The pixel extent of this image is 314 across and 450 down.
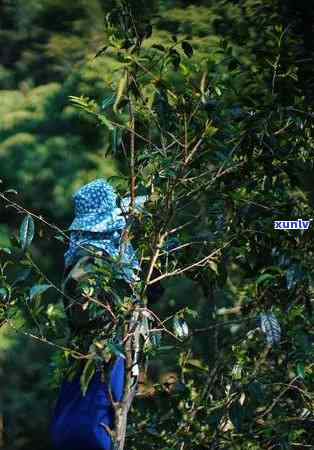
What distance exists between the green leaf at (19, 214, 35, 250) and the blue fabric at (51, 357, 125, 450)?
581 millimetres

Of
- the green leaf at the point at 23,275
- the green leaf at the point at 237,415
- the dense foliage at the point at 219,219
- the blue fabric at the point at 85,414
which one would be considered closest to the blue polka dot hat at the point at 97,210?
the dense foliage at the point at 219,219

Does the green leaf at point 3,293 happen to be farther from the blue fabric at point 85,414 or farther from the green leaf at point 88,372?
the blue fabric at point 85,414

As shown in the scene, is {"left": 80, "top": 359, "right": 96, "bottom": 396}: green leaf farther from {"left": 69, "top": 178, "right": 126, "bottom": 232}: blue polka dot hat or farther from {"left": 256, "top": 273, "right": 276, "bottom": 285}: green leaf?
{"left": 69, "top": 178, "right": 126, "bottom": 232}: blue polka dot hat

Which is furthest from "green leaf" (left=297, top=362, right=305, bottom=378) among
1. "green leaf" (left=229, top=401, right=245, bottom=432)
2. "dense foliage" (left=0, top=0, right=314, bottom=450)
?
"green leaf" (left=229, top=401, right=245, bottom=432)

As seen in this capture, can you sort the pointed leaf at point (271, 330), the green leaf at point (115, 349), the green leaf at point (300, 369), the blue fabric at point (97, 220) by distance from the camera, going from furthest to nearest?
1. the blue fabric at point (97, 220)
2. the green leaf at point (300, 369)
3. the pointed leaf at point (271, 330)
4. the green leaf at point (115, 349)

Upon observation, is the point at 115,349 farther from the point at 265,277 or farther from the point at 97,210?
the point at 97,210

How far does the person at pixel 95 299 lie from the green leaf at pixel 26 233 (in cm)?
11

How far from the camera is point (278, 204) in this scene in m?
2.20

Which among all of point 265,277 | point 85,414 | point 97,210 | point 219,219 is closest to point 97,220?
point 97,210

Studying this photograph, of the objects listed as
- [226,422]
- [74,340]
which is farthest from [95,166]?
[74,340]

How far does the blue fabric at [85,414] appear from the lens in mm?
2357

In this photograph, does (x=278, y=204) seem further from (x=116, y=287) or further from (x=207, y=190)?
(x=116, y=287)

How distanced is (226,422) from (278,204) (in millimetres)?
651

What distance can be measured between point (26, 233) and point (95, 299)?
0.21 metres
